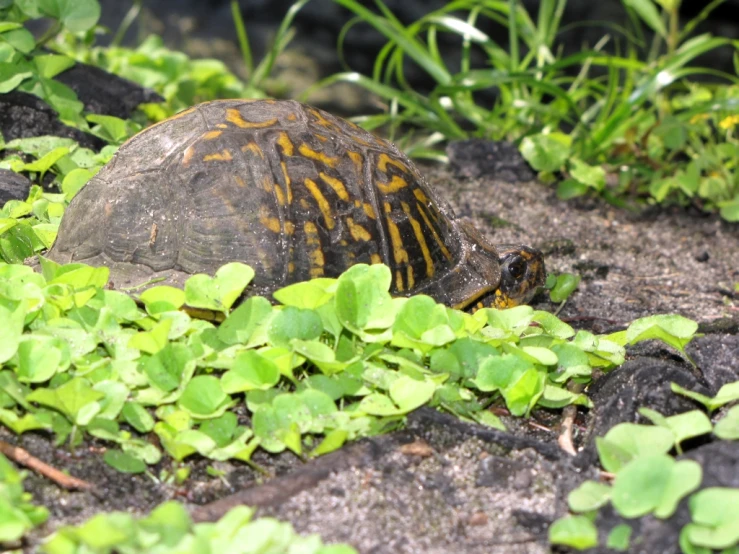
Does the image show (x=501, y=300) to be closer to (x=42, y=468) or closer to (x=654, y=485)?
(x=654, y=485)

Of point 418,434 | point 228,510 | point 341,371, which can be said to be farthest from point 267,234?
point 228,510

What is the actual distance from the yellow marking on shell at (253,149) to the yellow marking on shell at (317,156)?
0.38 ft

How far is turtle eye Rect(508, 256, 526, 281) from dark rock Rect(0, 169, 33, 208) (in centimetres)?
170

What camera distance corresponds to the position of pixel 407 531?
1.68m

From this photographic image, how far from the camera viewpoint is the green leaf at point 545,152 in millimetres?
4148

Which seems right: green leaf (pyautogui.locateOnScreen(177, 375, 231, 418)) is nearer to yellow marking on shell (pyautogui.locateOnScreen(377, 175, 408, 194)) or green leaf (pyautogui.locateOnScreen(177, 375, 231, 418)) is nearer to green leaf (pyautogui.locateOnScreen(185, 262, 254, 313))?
green leaf (pyautogui.locateOnScreen(185, 262, 254, 313))

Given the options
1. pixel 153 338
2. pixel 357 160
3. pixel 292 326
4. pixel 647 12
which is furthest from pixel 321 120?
pixel 647 12

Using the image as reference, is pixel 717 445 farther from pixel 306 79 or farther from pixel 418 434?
pixel 306 79

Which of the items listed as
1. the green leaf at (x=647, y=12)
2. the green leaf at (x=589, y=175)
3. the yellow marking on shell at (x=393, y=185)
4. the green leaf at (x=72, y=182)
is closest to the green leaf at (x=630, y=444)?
the yellow marking on shell at (x=393, y=185)

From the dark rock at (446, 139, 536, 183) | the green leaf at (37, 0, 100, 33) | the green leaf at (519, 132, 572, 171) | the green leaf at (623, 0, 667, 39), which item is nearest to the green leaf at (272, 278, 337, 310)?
the green leaf at (37, 0, 100, 33)

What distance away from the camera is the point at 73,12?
3.33m

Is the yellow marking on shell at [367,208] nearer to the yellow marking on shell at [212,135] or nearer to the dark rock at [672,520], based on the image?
the yellow marking on shell at [212,135]

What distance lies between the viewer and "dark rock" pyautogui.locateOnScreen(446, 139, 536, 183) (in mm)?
4367

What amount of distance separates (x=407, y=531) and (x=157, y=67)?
12.9ft
